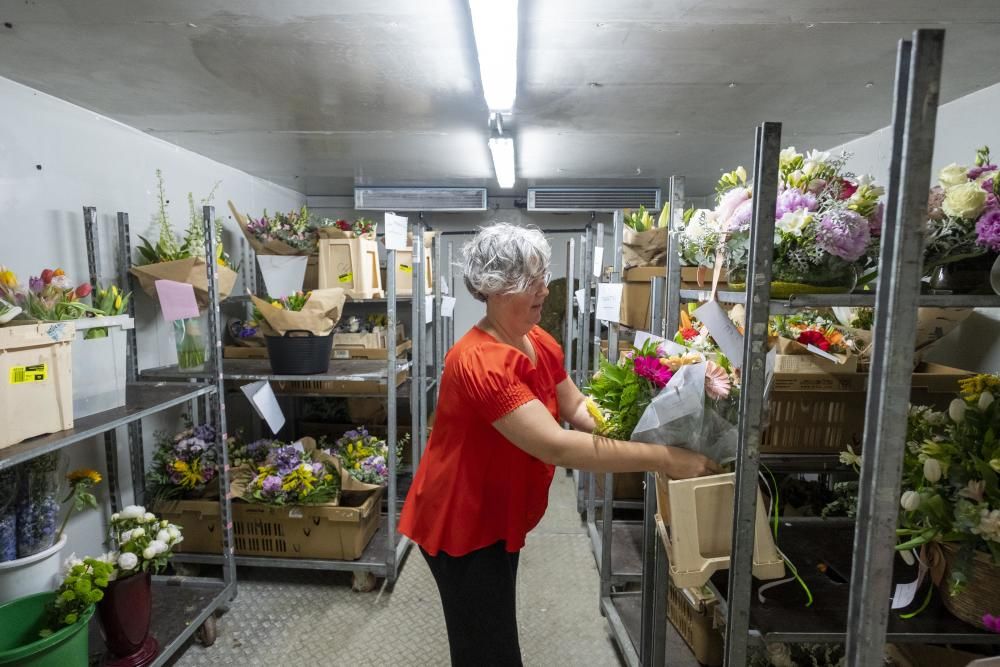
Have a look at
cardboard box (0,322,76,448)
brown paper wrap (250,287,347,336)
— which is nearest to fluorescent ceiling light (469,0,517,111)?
brown paper wrap (250,287,347,336)

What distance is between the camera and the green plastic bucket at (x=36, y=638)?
1476 mm

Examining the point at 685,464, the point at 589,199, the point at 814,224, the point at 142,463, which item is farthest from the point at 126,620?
the point at 589,199

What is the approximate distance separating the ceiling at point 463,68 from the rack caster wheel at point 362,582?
2.30 metres

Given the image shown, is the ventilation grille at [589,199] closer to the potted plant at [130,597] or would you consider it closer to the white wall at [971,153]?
the white wall at [971,153]

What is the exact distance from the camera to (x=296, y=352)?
8.29 feet

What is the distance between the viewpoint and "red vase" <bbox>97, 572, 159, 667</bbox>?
1.87 metres

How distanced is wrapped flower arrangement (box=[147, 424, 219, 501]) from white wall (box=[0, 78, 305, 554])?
0.50 feet

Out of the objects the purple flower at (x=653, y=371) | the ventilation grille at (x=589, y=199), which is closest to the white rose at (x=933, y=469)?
the purple flower at (x=653, y=371)

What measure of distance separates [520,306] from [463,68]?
3.55 feet

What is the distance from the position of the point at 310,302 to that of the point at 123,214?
3.12 ft

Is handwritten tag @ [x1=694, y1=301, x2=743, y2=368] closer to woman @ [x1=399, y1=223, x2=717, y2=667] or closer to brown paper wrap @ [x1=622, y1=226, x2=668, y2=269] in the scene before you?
woman @ [x1=399, y1=223, x2=717, y2=667]

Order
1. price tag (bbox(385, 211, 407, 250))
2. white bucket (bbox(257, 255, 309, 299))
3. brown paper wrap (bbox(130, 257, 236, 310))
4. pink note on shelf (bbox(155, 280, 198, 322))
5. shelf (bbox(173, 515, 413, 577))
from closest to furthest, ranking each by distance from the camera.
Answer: pink note on shelf (bbox(155, 280, 198, 322))
brown paper wrap (bbox(130, 257, 236, 310))
price tag (bbox(385, 211, 407, 250))
shelf (bbox(173, 515, 413, 577))
white bucket (bbox(257, 255, 309, 299))

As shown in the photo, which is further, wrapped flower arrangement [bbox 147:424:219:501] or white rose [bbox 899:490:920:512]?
wrapped flower arrangement [bbox 147:424:219:501]

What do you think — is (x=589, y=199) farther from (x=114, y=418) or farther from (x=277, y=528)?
(x=114, y=418)
